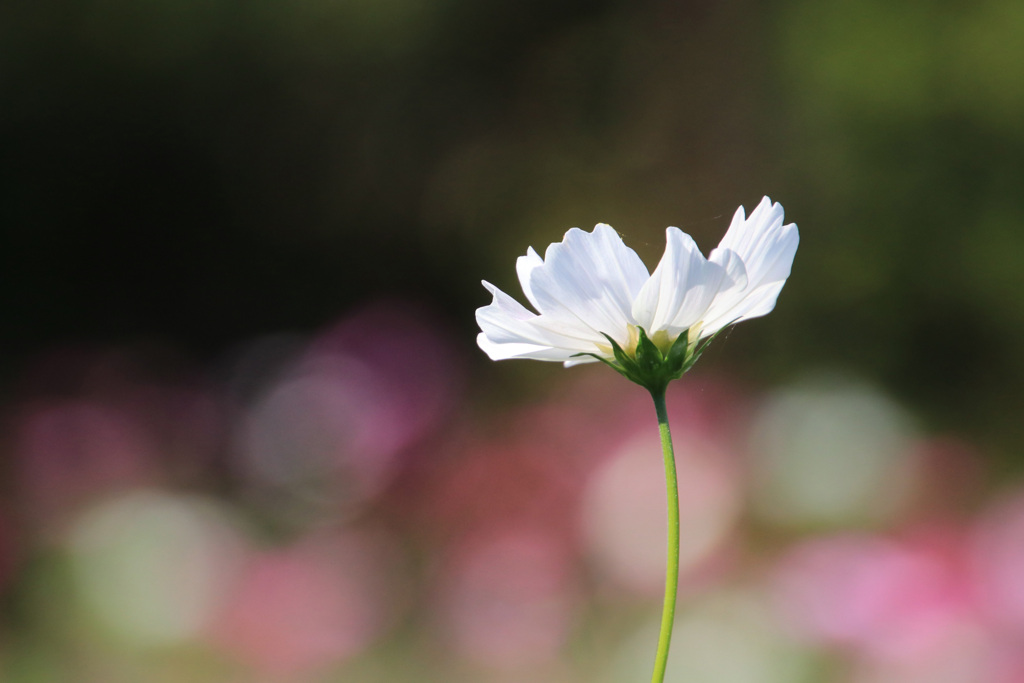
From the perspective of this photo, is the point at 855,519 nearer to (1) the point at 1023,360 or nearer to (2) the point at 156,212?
(1) the point at 1023,360

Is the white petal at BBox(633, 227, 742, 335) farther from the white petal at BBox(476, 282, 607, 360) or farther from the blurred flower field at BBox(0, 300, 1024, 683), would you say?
the blurred flower field at BBox(0, 300, 1024, 683)

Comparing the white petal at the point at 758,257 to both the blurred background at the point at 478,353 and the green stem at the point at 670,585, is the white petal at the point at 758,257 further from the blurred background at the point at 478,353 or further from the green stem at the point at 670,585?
the blurred background at the point at 478,353

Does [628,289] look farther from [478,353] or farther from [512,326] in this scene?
[478,353]

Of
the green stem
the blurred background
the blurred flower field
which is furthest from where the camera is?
the blurred background

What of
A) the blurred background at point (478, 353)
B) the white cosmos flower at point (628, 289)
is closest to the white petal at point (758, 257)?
the white cosmos flower at point (628, 289)

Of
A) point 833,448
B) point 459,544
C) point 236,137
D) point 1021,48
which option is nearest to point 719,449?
point 833,448

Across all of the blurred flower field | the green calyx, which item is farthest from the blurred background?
the green calyx

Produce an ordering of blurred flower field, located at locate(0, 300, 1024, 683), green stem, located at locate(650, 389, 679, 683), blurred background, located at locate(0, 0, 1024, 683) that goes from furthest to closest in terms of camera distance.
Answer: blurred background, located at locate(0, 0, 1024, 683) → blurred flower field, located at locate(0, 300, 1024, 683) → green stem, located at locate(650, 389, 679, 683)
